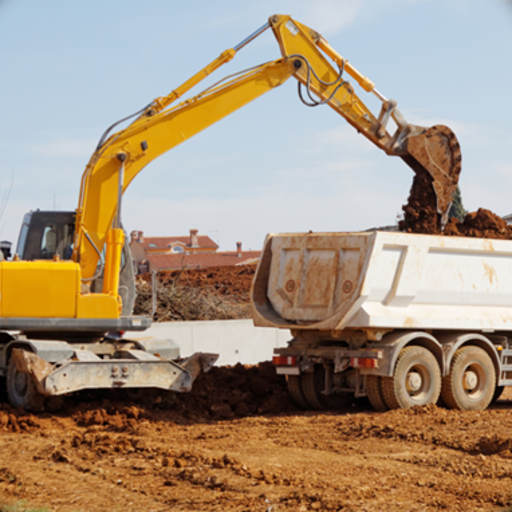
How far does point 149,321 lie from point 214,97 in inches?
144

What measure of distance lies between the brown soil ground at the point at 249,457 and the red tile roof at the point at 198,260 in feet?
110

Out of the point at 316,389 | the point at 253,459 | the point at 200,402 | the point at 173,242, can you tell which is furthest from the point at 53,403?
the point at 173,242

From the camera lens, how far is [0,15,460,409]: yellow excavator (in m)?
10.6

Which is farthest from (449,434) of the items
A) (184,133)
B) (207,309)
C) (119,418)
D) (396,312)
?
(207,309)

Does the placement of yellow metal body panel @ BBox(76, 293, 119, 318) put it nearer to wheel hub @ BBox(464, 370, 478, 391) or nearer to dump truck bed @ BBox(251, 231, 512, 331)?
dump truck bed @ BBox(251, 231, 512, 331)

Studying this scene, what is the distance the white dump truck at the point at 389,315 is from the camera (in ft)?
36.2

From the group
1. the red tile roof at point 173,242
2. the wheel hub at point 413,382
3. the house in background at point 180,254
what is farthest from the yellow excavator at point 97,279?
the red tile roof at point 173,242

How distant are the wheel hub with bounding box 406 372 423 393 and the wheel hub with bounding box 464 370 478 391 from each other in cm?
102

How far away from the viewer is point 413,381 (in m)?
11.4

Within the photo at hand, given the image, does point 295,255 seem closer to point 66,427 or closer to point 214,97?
point 214,97

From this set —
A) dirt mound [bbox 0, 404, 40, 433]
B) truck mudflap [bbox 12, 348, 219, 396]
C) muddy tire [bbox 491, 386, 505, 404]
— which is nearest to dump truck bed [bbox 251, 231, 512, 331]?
muddy tire [bbox 491, 386, 505, 404]

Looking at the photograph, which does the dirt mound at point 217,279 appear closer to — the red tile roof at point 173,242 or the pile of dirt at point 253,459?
the pile of dirt at point 253,459

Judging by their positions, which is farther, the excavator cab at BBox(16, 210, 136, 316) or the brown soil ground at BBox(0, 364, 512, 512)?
the excavator cab at BBox(16, 210, 136, 316)

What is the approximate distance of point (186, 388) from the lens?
442 inches
